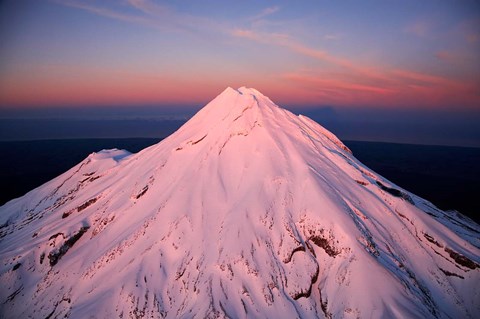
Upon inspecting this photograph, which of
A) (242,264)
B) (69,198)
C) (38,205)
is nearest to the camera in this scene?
(242,264)

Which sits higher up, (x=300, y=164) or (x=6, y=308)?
(x=300, y=164)

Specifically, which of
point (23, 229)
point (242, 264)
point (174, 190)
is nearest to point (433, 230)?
point (242, 264)

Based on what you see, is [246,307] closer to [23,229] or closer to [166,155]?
[166,155]

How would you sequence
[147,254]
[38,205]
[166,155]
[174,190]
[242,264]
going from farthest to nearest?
[38,205] < [166,155] < [174,190] < [147,254] < [242,264]

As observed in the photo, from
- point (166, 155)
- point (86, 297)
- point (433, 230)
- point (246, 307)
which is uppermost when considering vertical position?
point (166, 155)

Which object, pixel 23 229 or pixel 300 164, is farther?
pixel 23 229

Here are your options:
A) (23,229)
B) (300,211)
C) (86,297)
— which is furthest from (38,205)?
(300,211)
